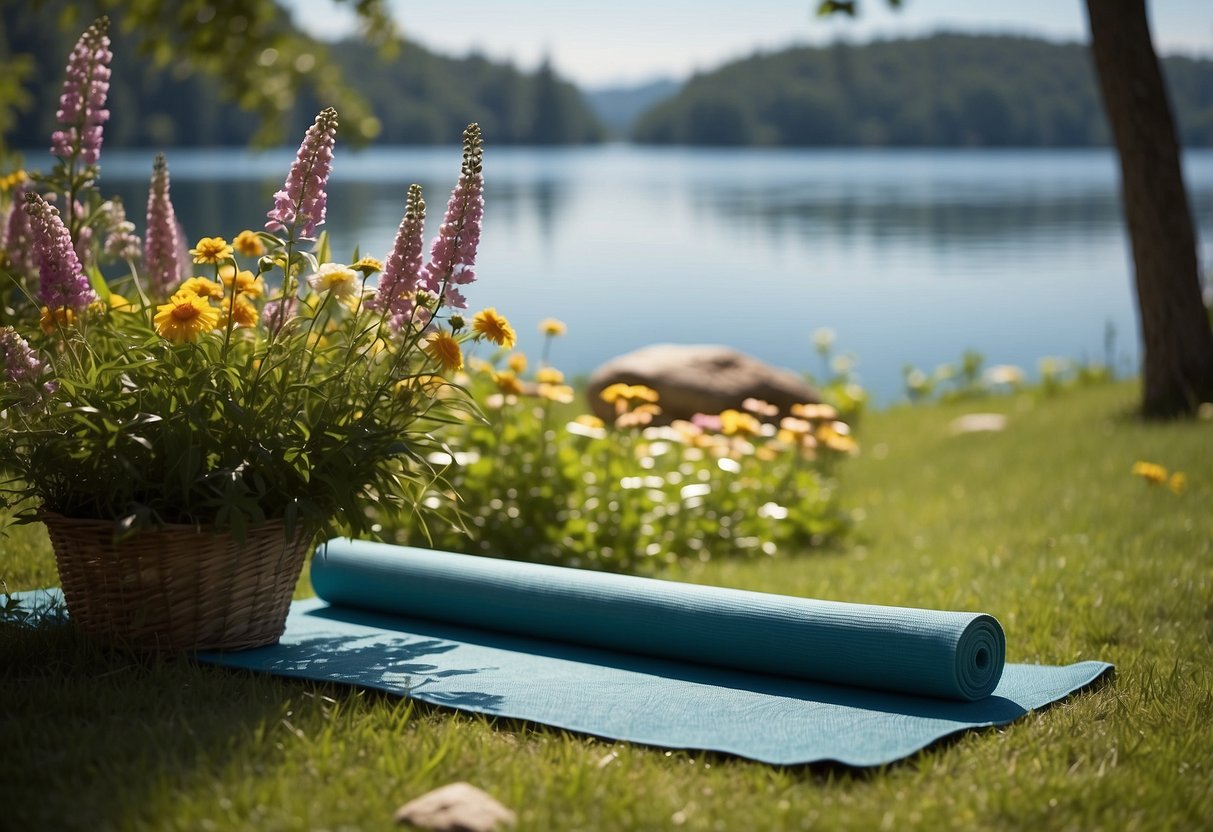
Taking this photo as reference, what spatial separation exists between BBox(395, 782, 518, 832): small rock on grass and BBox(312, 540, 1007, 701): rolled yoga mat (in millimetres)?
1251

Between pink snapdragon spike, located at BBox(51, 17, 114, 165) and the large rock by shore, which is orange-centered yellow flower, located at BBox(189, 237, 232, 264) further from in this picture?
the large rock by shore

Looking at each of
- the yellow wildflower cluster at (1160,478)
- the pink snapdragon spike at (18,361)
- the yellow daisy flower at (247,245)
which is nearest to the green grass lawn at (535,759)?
the pink snapdragon spike at (18,361)

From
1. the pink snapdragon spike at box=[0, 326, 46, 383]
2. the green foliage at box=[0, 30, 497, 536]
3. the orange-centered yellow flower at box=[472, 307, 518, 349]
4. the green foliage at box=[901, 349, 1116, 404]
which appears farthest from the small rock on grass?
the green foliage at box=[901, 349, 1116, 404]

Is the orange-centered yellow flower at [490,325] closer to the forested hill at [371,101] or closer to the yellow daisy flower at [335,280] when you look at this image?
the yellow daisy flower at [335,280]

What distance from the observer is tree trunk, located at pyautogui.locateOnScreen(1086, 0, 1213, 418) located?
28.7ft

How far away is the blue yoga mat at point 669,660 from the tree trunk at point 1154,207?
20.1 feet

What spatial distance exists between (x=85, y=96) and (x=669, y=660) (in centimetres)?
253

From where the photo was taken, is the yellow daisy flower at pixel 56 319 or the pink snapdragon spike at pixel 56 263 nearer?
the pink snapdragon spike at pixel 56 263

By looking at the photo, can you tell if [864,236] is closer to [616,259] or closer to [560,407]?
[616,259]

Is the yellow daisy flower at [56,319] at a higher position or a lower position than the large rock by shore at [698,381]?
higher

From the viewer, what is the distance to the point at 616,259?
91.1 ft

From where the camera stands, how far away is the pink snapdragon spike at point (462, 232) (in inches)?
131

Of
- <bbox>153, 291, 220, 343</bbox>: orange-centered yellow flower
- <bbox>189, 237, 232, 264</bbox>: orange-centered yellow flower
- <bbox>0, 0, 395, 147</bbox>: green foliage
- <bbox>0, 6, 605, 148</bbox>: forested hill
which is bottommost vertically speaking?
<bbox>153, 291, 220, 343</bbox>: orange-centered yellow flower

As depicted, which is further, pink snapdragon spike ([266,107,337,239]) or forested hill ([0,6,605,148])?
forested hill ([0,6,605,148])
